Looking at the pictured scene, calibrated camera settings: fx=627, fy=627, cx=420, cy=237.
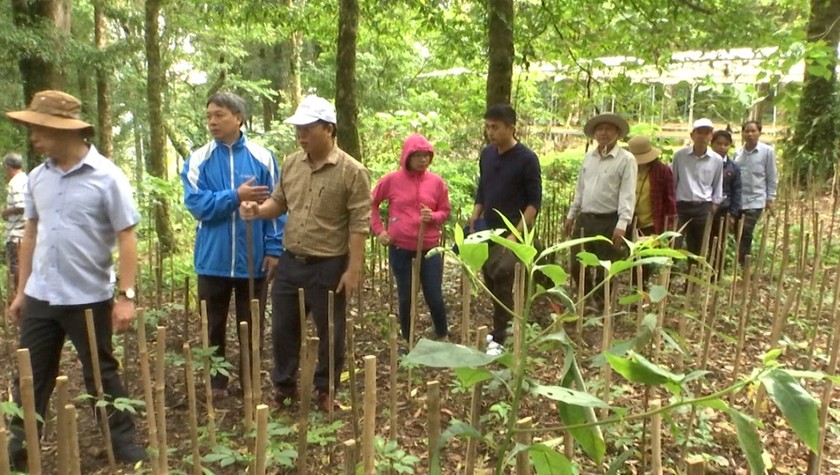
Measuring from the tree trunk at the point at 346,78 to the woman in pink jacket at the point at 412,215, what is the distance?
1.39 m

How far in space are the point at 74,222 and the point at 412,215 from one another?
6.18 ft

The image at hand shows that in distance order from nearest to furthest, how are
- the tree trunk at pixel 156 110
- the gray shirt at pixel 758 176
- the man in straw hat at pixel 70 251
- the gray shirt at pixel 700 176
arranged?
the man in straw hat at pixel 70 251 < the gray shirt at pixel 700 176 < the gray shirt at pixel 758 176 < the tree trunk at pixel 156 110

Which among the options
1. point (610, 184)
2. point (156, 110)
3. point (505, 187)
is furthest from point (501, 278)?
point (156, 110)

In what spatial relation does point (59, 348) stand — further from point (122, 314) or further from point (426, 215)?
point (426, 215)

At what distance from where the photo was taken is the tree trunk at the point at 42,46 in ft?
22.0

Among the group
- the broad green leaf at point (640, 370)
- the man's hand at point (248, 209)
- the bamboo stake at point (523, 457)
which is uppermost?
the man's hand at point (248, 209)

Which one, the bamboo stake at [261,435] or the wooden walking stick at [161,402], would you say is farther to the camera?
the wooden walking stick at [161,402]

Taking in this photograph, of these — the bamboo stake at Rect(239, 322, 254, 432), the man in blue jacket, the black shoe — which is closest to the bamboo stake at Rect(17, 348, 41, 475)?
the bamboo stake at Rect(239, 322, 254, 432)

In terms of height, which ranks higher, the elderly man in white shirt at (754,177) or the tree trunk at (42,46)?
the tree trunk at (42,46)

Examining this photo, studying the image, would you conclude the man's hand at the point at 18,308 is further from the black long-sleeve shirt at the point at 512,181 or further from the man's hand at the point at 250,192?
the black long-sleeve shirt at the point at 512,181

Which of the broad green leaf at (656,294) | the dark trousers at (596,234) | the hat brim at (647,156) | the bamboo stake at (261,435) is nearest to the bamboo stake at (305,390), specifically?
the bamboo stake at (261,435)

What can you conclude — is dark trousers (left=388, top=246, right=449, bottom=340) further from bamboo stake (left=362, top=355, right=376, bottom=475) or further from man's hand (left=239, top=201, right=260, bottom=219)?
bamboo stake (left=362, top=355, right=376, bottom=475)

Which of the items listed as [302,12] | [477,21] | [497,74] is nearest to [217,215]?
[497,74]

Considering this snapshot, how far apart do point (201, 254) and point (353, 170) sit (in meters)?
0.91
